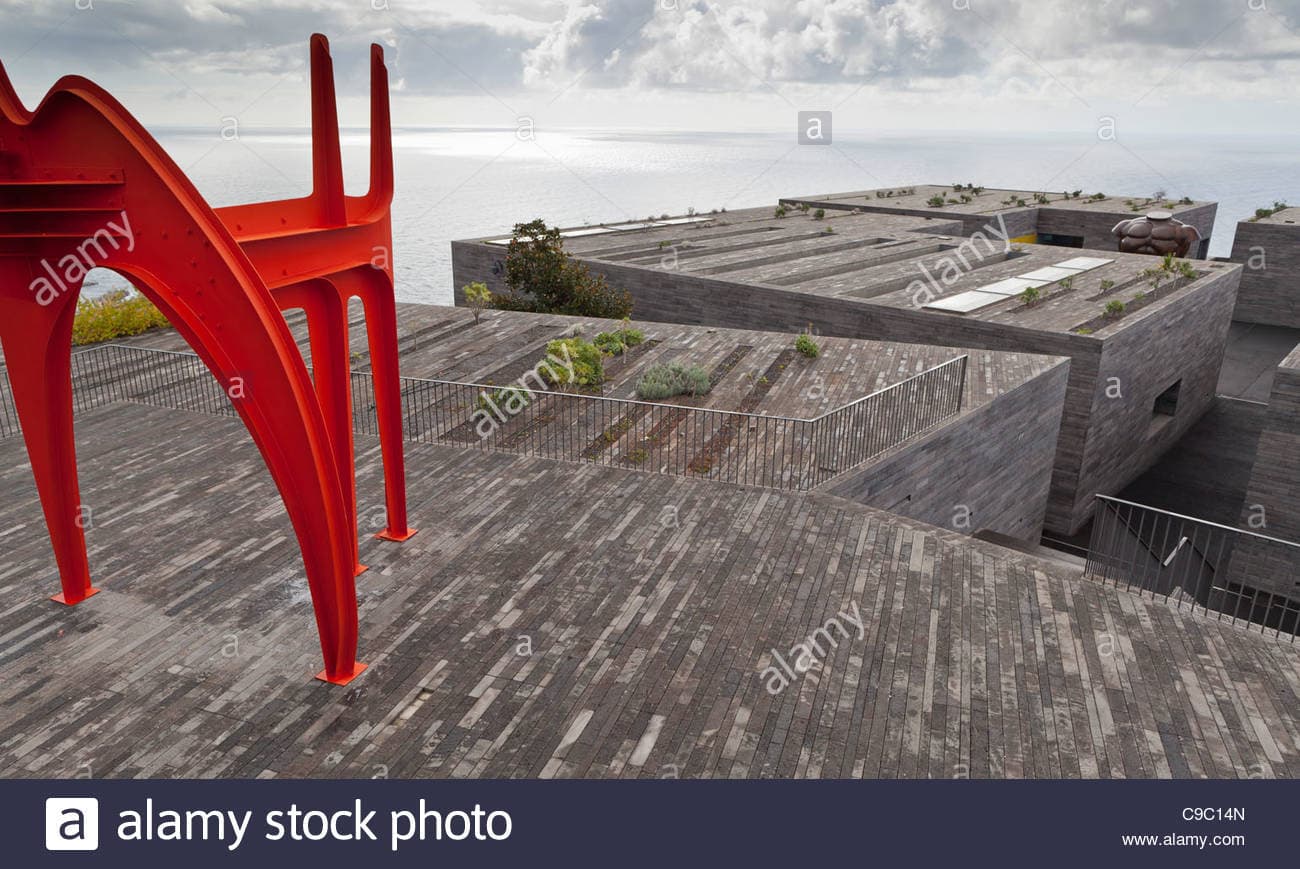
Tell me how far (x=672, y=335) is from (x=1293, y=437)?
12760 mm

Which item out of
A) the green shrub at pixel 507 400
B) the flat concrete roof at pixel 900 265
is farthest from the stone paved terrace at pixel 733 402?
the flat concrete roof at pixel 900 265

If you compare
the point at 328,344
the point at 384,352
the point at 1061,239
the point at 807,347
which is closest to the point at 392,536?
the point at 384,352

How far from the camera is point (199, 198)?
6.65m

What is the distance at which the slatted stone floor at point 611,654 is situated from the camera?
24.1 feet

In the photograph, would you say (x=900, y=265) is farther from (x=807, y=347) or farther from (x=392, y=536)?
(x=392, y=536)

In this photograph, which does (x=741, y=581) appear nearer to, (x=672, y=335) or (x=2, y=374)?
(x=672, y=335)

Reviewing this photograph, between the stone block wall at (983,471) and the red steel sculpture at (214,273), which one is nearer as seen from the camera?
the red steel sculpture at (214,273)

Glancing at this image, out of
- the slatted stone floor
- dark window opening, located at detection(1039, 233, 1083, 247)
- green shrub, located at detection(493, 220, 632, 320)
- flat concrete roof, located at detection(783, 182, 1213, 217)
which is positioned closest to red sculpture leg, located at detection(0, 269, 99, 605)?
the slatted stone floor

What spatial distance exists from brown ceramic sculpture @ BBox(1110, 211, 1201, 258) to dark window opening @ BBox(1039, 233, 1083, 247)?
10851 mm

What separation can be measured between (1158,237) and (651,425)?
27027mm

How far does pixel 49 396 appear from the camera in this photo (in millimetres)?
8508

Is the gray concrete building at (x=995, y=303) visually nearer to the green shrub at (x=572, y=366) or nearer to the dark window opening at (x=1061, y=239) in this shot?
the green shrub at (x=572, y=366)

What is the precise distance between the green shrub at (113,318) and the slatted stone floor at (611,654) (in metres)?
10.3
